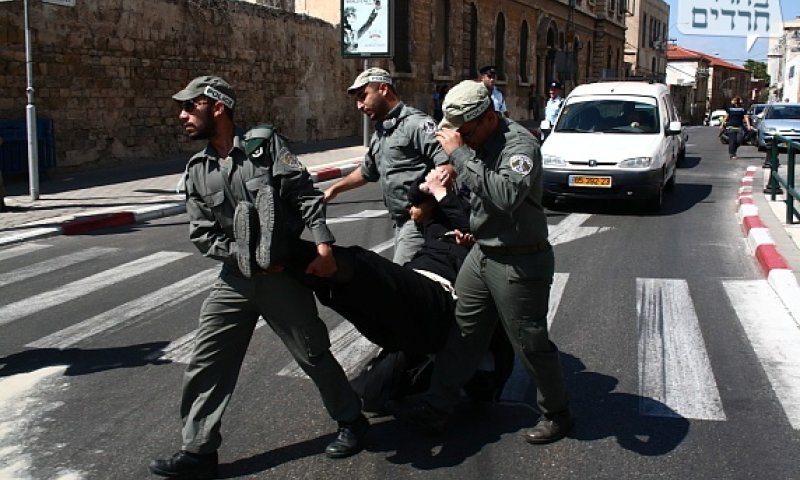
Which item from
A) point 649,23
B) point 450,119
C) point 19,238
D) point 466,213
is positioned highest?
point 649,23

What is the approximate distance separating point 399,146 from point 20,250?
5916 millimetres

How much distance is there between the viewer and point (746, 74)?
10769 cm

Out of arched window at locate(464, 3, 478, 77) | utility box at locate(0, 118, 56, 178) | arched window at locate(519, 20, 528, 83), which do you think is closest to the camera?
utility box at locate(0, 118, 56, 178)

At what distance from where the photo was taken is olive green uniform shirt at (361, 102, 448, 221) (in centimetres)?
476

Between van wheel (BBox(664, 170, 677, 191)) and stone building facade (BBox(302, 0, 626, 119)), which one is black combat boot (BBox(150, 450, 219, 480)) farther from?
stone building facade (BBox(302, 0, 626, 119))

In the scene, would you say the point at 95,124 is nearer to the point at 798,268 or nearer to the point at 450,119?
the point at 798,268

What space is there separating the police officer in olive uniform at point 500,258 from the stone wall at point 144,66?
1227 cm

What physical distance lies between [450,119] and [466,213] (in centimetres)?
108

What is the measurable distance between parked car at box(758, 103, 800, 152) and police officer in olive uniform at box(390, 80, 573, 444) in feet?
72.3

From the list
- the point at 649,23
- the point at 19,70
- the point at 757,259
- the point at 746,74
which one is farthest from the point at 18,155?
the point at 746,74

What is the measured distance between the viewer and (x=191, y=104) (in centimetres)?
355

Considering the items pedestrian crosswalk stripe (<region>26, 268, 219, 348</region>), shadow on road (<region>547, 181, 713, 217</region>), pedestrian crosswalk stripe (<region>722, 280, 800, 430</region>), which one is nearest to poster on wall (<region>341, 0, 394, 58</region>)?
shadow on road (<region>547, 181, 713, 217</region>)

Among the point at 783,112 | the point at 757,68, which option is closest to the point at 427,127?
the point at 783,112

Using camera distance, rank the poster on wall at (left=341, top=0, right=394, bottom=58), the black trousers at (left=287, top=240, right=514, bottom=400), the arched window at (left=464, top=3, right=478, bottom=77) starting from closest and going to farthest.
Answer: the black trousers at (left=287, top=240, right=514, bottom=400) → the poster on wall at (left=341, top=0, right=394, bottom=58) → the arched window at (left=464, top=3, right=478, bottom=77)
